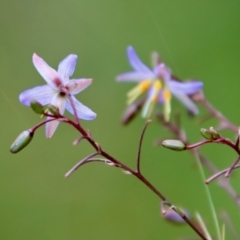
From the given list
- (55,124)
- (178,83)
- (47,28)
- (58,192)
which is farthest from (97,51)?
(55,124)

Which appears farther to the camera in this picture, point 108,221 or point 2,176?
point 2,176

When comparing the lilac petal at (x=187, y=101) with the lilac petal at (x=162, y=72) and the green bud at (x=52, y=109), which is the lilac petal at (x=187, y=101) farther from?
the green bud at (x=52, y=109)

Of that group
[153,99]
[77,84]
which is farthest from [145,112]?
[77,84]

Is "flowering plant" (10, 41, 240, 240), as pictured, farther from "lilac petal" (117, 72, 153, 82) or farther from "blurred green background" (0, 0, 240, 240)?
"blurred green background" (0, 0, 240, 240)

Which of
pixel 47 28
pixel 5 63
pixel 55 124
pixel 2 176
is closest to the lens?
pixel 55 124

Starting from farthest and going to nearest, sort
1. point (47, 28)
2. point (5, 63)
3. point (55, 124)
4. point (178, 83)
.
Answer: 1. point (47, 28)
2. point (5, 63)
3. point (178, 83)
4. point (55, 124)

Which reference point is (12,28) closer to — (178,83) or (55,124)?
(178,83)
